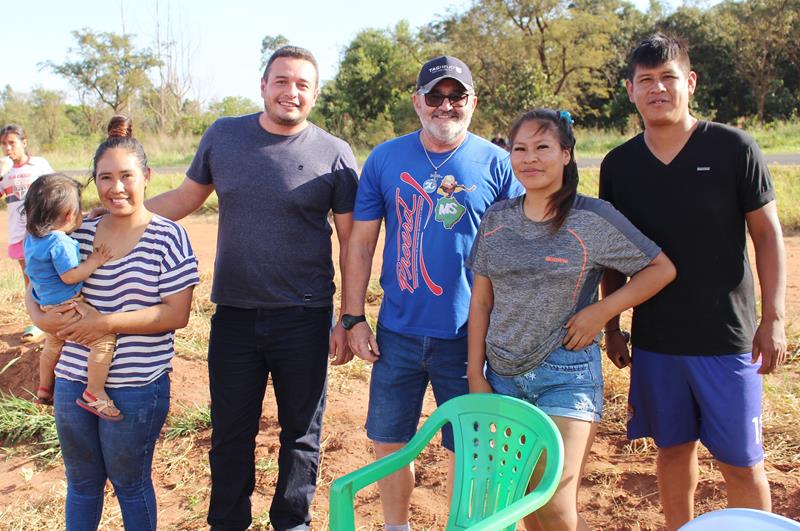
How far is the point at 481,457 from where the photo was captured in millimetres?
2406

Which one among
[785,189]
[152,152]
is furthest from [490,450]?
[152,152]

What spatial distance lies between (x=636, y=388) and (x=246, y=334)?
1564 mm

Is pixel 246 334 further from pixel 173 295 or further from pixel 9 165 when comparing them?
pixel 9 165

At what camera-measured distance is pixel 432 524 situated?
3.47 metres

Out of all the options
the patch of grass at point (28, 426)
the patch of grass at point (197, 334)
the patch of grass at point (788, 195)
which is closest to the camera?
the patch of grass at point (28, 426)

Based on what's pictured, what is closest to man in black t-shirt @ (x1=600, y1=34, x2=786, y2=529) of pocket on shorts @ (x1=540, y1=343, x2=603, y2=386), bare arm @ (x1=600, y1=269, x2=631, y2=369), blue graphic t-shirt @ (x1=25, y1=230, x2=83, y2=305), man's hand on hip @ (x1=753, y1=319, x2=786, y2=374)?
man's hand on hip @ (x1=753, y1=319, x2=786, y2=374)

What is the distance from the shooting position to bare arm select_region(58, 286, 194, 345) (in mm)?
2580

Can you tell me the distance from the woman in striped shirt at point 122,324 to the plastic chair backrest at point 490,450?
40.6 inches

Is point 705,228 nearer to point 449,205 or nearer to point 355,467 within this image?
point 449,205

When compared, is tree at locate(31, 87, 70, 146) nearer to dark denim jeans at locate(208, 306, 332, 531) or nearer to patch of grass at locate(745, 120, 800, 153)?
patch of grass at locate(745, 120, 800, 153)

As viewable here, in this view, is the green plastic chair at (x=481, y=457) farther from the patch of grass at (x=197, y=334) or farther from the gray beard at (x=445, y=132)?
the patch of grass at (x=197, y=334)

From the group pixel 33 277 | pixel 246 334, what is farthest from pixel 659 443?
pixel 33 277

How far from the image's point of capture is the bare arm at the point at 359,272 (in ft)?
9.99

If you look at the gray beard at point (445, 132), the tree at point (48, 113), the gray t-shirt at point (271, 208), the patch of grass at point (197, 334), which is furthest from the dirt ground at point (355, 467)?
the tree at point (48, 113)
